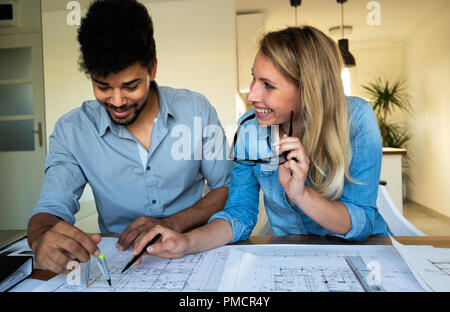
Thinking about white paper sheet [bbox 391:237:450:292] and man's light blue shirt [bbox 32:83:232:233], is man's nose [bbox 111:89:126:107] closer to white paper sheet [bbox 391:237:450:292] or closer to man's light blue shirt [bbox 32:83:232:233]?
man's light blue shirt [bbox 32:83:232:233]

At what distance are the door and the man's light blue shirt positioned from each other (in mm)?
1347

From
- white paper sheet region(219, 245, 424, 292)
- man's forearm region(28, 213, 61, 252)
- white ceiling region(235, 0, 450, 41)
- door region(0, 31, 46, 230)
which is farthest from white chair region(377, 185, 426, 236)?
white ceiling region(235, 0, 450, 41)

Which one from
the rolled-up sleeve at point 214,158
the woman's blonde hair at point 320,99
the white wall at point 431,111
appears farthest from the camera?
the white wall at point 431,111

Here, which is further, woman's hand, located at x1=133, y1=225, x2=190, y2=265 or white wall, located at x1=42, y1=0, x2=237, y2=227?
white wall, located at x1=42, y1=0, x2=237, y2=227

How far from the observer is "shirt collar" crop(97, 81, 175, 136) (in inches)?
46.8

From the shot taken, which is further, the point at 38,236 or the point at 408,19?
the point at 408,19

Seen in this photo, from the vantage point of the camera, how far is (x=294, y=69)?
992 mm

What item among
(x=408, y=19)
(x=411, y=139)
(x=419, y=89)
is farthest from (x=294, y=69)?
(x=411, y=139)

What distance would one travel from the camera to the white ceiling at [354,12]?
13.9 ft

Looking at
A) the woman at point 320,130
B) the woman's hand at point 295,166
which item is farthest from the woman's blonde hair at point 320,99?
the woman's hand at point 295,166

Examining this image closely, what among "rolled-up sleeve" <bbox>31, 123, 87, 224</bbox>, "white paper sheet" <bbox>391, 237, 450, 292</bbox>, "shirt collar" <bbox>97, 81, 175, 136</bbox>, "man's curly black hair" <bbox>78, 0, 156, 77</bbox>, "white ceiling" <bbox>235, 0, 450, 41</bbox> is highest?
"white ceiling" <bbox>235, 0, 450, 41</bbox>

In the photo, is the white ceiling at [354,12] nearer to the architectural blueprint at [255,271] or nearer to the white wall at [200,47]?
the white wall at [200,47]
